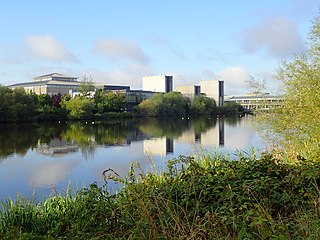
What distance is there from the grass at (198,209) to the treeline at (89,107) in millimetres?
50698

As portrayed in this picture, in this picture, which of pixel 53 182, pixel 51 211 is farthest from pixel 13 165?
pixel 51 211

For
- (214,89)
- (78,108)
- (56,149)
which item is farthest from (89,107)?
(214,89)

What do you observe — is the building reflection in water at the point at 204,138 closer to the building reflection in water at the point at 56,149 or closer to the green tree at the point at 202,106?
the building reflection in water at the point at 56,149

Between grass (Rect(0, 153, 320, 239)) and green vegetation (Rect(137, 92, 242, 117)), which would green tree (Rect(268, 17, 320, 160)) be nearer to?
grass (Rect(0, 153, 320, 239))

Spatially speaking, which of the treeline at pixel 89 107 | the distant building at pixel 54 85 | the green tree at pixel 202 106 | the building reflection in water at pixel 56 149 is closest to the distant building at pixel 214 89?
the treeline at pixel 89 107

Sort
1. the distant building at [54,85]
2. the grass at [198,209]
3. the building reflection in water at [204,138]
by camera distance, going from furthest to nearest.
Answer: the distant building at [54,85] → the building reflection in water at [204,138] → the grass at [198,209]

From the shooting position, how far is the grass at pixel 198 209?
3469mm

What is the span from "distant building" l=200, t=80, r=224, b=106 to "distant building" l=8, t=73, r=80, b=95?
46000mm

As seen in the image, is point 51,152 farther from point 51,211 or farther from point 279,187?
point 279,187

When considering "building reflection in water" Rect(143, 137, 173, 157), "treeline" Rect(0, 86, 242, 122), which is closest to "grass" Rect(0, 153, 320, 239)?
"building reflection in water" Rect(143, 137, 173, 157)

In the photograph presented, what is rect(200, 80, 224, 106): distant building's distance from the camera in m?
124

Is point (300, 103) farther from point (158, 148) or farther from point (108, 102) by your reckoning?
point (108, 102)

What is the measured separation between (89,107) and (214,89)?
6977 cm

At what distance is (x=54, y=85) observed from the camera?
95.5 meters
